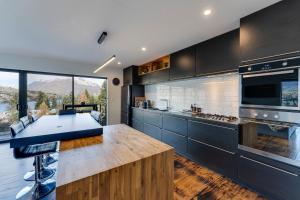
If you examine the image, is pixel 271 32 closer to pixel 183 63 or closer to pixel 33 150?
pixel 183 63

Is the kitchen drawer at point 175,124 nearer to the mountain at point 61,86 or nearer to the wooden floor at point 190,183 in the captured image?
the wooden floor at point 190,183

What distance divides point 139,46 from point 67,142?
243 centimetres

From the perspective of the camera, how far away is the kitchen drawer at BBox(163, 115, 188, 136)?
9.92ft

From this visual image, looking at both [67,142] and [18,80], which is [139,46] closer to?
[67,142]

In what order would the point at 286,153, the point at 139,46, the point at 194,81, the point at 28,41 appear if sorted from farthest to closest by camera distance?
the point at 194,81, the point at 139,46, the point at 28,41, the point at 286,153

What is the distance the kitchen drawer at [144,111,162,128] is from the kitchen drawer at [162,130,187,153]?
307 millimetres

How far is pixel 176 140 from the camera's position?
3.24 metres

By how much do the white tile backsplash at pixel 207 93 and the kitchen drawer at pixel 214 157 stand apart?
2.53 feet

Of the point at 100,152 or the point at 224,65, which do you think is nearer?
the point at 100,152

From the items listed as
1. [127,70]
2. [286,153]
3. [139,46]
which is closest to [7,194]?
[139,46]

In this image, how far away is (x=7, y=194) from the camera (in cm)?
190

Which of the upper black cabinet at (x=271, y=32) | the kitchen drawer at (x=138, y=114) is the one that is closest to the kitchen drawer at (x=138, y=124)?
the kitchen drawer at (x=138, y=114)

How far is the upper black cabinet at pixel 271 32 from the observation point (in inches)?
63.5

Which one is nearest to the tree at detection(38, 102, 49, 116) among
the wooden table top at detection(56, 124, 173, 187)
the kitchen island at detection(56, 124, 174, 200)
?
the wooden table top at detection(56, 124, 173, 187)
